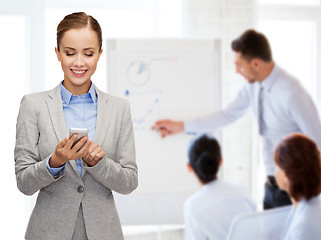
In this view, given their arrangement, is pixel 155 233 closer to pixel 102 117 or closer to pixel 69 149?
pixel 102 117

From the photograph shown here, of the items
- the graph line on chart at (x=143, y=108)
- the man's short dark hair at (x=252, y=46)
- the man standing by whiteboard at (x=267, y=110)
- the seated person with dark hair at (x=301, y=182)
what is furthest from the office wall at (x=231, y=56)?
the seated person with dark hair at (x=301, y=182)

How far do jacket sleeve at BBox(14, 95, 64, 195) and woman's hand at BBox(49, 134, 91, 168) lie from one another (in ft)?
0.18

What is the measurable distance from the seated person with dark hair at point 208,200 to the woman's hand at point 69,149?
5.44 ft

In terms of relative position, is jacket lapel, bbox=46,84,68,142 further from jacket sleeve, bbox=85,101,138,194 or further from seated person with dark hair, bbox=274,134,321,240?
seated person with dark hair, bbox=274,134,321,240

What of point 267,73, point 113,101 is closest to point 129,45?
point 267,73

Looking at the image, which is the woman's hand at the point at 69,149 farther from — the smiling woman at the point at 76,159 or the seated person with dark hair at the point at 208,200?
the seated person with dark hair at the point at 208,200

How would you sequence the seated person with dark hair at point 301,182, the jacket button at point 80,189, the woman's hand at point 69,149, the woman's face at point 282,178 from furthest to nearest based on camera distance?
the woman's face at point 282,178
the seated person with dark hair at point 301,182
the jacket button at point 80,189
the woman's hand at point 69,149

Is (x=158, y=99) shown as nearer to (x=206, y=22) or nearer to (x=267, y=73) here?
(x=267, y=73)

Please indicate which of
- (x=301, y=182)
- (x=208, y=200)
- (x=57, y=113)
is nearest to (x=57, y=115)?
(x=57, y=113)

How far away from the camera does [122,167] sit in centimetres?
99

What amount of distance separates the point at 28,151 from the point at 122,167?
0.66 ft

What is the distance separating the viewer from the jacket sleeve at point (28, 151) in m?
0.92

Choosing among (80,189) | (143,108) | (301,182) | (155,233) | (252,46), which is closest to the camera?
(80,189)

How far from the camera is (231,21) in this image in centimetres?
314
